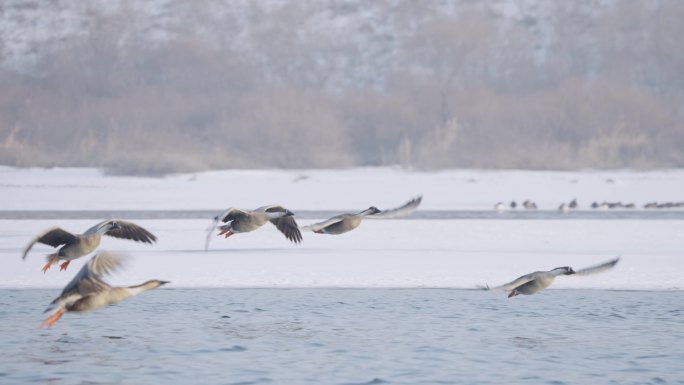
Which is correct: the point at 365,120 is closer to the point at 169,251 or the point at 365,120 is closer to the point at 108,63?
the point at 108,63

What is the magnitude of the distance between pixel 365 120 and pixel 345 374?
4094 centimetres

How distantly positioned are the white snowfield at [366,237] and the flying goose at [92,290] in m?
4.83

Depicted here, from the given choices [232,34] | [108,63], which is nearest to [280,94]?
[108,63]

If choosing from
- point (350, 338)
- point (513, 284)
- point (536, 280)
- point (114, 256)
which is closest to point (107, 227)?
point (114, 256)

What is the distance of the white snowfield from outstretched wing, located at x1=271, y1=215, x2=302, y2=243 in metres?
1.51

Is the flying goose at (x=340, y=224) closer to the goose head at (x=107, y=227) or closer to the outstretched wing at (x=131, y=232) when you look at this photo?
the outstretched wing at (x=131, y=232)

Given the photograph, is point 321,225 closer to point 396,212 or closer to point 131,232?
point 396,212

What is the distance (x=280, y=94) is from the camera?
50844 millimetres

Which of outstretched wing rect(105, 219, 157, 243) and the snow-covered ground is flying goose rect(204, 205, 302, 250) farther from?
the snow-covered ground

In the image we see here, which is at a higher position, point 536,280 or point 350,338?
point 536,280

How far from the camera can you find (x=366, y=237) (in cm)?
2003

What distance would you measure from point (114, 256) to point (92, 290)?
0.33 m

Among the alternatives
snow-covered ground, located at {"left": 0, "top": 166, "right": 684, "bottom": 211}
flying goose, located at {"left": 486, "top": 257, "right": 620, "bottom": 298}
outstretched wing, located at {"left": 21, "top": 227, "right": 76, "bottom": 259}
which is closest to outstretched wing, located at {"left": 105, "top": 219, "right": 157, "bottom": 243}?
outstretched wing, located at {"left": 21, "top": 227, "right": 76, "bottom": 259}

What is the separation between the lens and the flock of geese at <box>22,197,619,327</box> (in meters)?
9.29
